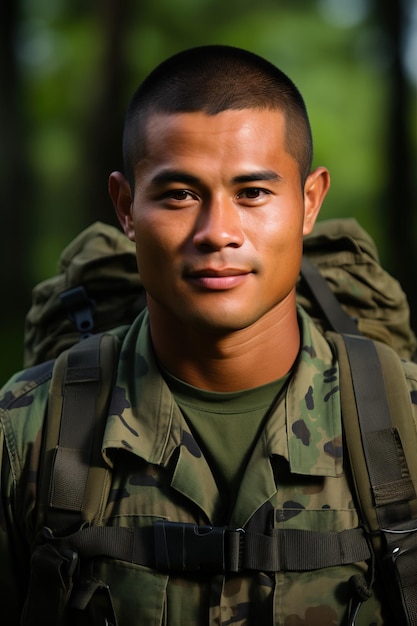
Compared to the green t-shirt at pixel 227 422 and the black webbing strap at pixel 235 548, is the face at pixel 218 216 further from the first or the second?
the black webbing strap at pixel 235 548

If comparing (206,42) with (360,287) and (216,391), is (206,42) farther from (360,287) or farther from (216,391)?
(216,391)

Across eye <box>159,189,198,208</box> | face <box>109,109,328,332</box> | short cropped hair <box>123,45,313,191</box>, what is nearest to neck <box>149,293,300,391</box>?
face <box>109,109,328,332</box>

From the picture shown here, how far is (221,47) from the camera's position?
315 centimetres

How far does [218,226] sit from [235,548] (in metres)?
1.08

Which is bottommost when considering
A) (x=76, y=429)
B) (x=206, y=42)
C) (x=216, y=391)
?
(x=76, y=429)

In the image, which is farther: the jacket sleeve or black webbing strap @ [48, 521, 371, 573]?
the jacket sleeve

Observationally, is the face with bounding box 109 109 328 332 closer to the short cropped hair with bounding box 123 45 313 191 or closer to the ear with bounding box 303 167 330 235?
the short cropped hair with bounding box 123 45 313 191

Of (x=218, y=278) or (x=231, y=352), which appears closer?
(x=218, y=278)

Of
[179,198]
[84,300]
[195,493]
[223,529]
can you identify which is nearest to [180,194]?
[179,198]

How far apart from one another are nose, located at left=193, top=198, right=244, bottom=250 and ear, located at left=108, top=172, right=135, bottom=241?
0.47m

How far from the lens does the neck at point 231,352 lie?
9.91 ft

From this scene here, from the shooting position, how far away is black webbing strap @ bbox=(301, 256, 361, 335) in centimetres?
345

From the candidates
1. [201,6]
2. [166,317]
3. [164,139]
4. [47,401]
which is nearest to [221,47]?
[164,139]

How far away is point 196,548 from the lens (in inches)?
109
